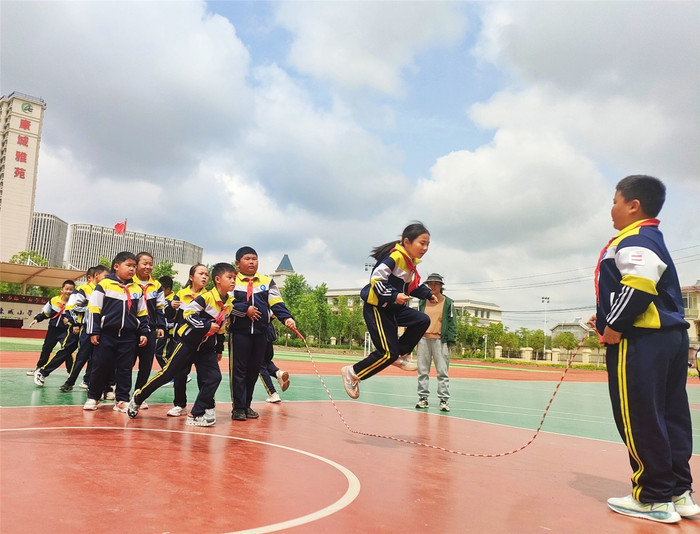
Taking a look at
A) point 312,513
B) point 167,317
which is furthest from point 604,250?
point 167,317

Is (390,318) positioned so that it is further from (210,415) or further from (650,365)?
(650,365)

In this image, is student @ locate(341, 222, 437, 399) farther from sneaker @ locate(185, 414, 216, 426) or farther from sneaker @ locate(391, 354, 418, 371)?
sneaker @ locate(185, 414, 216, 426)

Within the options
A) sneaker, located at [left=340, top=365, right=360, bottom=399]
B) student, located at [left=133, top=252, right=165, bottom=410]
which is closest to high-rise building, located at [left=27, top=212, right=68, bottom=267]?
student, located at [left=133, top=252, right=165, bottom=410]

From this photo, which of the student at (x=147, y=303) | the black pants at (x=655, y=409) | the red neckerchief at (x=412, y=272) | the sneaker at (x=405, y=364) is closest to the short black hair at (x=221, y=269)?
the student at (x=147, y=303)

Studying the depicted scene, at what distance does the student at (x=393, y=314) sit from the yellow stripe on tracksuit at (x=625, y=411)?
83.8 inches

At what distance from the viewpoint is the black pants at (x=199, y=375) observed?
5.88 meters

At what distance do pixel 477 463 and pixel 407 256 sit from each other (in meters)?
2.11

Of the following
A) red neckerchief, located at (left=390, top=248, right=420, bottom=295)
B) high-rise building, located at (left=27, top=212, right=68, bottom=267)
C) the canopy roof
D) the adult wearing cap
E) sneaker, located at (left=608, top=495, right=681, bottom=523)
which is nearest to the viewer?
sneaker, located at (left=608, top=495, right=681, bottom=523)

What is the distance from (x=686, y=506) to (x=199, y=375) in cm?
485

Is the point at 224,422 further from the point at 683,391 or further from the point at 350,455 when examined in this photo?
the point at 683,391

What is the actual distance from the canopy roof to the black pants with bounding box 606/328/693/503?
38.5m

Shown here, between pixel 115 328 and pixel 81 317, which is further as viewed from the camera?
pixel 81 317

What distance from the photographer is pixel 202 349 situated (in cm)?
622

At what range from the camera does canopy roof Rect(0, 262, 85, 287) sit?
37.0 m
